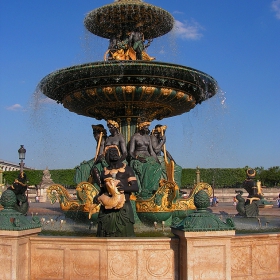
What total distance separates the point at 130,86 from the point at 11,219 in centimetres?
561

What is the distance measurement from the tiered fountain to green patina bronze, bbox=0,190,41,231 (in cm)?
418

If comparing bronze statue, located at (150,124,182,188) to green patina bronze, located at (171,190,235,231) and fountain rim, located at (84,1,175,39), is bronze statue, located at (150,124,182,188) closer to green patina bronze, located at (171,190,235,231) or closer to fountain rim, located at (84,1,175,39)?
fountain rim, located at (84,1,175,39)

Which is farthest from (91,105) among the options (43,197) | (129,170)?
(43,197)

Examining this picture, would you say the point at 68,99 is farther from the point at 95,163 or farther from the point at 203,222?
the point at 203,222

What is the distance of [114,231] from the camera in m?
6.84

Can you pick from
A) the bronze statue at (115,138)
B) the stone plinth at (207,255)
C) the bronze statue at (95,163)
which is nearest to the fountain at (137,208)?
the stone plinth at (207,255)

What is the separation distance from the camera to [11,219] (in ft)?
19.6

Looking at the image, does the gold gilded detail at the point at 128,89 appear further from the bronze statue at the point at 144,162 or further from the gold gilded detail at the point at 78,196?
the gold gilded detail at the point at 78,196

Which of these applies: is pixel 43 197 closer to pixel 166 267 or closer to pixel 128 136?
pixel 128 136

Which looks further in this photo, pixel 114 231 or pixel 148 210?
pixel 148 210

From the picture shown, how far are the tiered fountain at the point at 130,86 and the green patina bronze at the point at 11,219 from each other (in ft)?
13.7

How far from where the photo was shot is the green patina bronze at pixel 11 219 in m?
5.90

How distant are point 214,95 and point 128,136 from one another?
2.78 metres

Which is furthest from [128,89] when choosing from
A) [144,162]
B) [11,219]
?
[11,219]
